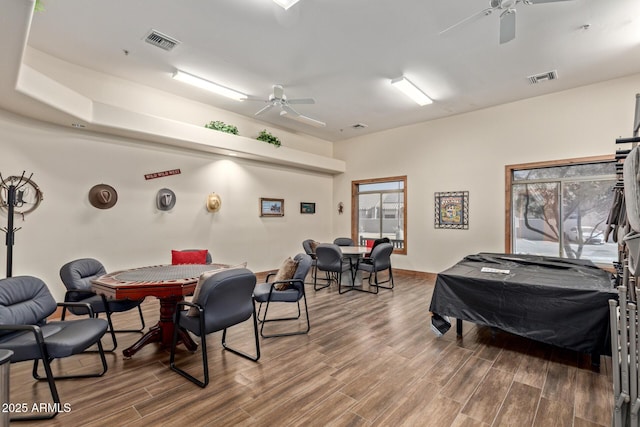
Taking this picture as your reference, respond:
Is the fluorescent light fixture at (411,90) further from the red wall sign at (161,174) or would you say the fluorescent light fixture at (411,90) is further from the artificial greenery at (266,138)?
the red wall sign at (161,174)

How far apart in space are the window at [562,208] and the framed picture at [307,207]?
4.62m

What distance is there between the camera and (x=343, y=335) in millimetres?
3529

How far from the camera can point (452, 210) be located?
664 cm

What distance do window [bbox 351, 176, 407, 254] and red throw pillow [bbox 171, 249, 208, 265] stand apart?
157 inches

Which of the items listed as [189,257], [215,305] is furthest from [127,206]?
[215,305]

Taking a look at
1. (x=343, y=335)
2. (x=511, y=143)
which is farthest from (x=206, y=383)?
(x=511, y=143)

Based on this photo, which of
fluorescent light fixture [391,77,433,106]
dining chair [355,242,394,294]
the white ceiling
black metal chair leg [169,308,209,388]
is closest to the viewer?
black metal chair leg [169,308,209,388]

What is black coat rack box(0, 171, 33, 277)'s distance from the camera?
11.6 ft

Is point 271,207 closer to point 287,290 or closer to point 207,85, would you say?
point 207,85

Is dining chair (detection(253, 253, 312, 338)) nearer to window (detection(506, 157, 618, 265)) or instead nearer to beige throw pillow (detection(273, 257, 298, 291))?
beige throw pillow (detection(273, 257, 298, 291))

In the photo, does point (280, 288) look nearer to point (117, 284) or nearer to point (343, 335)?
point (343, 335)

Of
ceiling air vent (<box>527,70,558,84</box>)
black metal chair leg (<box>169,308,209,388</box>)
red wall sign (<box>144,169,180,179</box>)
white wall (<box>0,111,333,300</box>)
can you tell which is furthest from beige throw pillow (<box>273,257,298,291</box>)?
ceiling air vent (<box>527,70,558,84</box>)

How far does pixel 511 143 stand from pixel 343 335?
16.8 ft

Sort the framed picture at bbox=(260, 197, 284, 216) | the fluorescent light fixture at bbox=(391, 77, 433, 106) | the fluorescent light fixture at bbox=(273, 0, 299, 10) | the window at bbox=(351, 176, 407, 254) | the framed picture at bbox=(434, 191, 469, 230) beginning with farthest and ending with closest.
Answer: the window at bbox=(351, 176, 407, 254) < the framed picture at bbox=(260, 197, 284, 216) < the framed picture at bbox=(434, 191, 469, 230) < the fluorescent light fixture at bbox=(391, 77, 433, 106) < the fluorescent light fixture at bbox=(273, 0, 299, 10)
